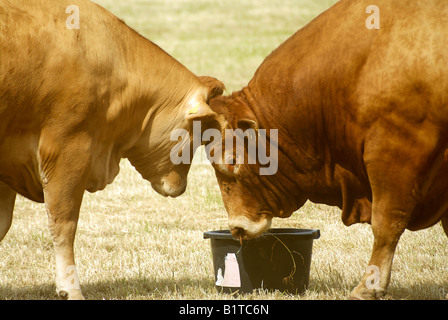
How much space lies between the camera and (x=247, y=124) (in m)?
5.00

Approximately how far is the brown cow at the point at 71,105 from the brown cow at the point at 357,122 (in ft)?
1.78

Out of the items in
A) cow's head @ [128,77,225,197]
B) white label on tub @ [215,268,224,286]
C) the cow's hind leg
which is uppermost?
cow's head @ [128,77,225,197]

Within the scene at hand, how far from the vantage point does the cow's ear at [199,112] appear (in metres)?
5.05

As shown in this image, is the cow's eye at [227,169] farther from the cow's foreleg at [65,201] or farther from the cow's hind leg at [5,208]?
the cow's hind leg at [5,208]

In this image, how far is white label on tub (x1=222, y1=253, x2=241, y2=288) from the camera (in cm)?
511

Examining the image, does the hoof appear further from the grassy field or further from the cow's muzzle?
the cow's muzzle

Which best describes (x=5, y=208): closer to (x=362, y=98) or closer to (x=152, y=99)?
(x=152, y=99)

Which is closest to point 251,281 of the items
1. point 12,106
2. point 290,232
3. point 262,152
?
point 290,232

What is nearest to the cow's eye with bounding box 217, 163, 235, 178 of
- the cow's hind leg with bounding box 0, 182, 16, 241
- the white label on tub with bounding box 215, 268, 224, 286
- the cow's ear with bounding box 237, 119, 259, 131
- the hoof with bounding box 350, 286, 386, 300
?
the cow's ear with bounding box 237, 119, 259, 131

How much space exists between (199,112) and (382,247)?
5.11ft

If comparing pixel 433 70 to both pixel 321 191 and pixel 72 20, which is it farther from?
pixel 72 20

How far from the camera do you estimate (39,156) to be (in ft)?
14.4

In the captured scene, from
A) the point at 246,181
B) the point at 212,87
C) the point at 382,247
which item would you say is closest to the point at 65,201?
the point at 246,181

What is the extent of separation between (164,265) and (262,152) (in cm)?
148
